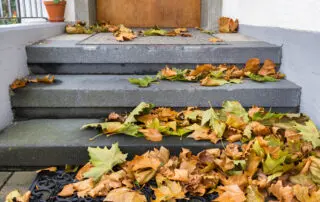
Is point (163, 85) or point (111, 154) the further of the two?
point (163, 85)

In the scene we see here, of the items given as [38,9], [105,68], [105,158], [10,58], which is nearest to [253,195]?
[105,158]

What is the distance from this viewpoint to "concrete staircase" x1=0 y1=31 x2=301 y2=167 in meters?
1.64

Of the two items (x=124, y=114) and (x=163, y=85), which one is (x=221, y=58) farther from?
(x=124, y=114)

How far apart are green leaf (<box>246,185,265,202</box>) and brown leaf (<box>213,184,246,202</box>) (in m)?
0.04

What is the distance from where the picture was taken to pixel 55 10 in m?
3.67

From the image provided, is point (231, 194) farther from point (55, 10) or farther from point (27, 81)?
point (55, 10)

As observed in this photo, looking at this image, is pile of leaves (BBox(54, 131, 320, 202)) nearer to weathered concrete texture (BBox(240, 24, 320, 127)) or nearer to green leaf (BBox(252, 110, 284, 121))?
green leaf (BBox(252, 110, 284, 121))

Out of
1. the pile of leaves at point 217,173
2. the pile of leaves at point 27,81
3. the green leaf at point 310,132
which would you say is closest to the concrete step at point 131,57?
the pile of leaves at point 27,81

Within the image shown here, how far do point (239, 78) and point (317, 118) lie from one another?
2.02ft

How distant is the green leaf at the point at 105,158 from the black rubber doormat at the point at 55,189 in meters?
0.13

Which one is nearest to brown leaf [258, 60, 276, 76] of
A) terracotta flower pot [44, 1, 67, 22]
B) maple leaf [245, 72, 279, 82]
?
maple leaf [245, 72, 279, 82]

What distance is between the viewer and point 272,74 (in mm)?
2320

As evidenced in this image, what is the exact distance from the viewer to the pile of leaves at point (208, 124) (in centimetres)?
169

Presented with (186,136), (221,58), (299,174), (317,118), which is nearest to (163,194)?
(186,136)
